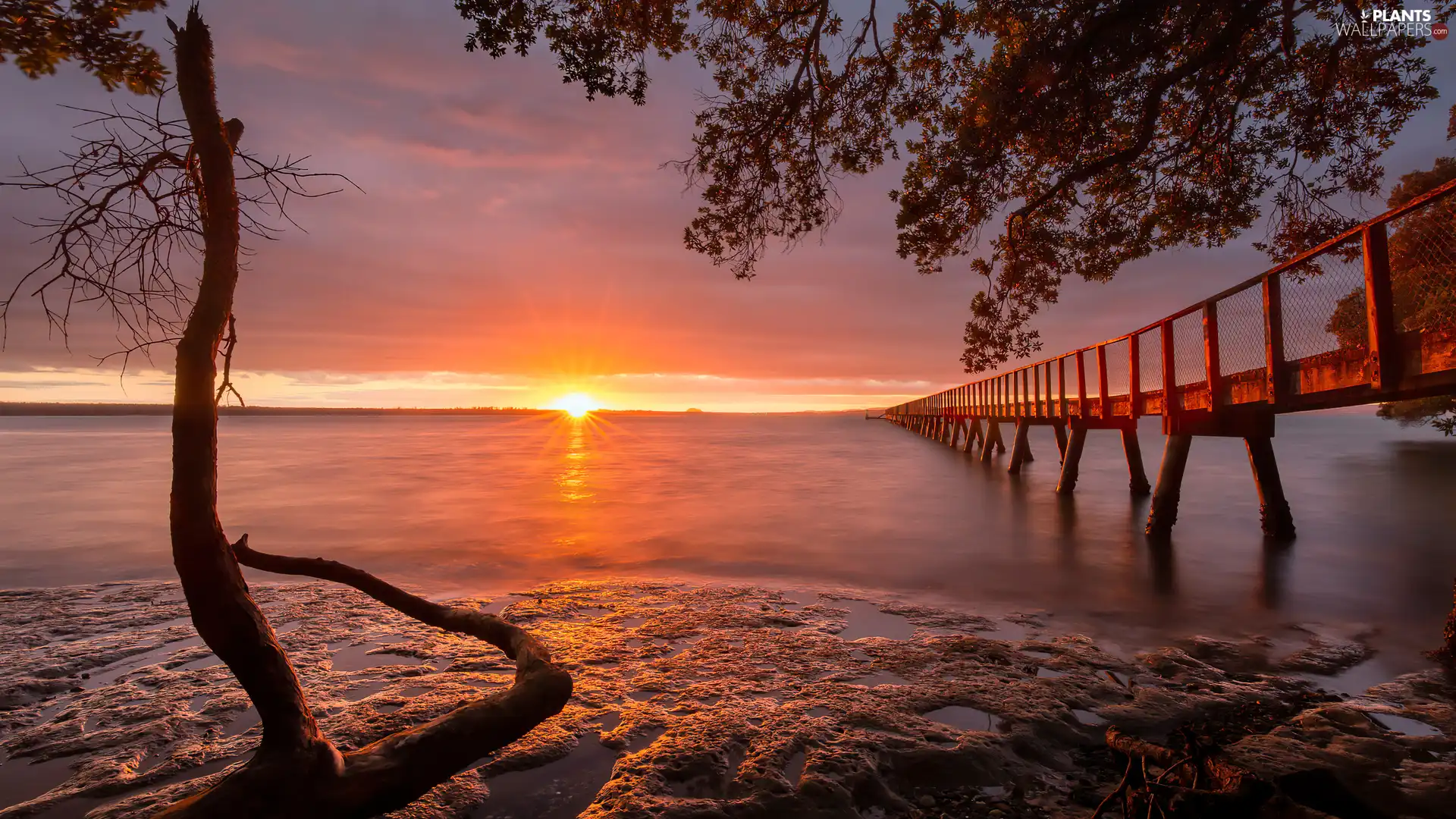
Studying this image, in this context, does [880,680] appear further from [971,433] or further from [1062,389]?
[971,433]

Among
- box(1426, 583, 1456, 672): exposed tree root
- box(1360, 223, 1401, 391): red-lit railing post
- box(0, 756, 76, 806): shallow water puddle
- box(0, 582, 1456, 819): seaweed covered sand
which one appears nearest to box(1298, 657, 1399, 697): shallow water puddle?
box(0, 582, 1456, 819): seaweed covered sand

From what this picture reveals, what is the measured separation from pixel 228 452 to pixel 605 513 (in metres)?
39.1

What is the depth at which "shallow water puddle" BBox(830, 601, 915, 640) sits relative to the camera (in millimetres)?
6094

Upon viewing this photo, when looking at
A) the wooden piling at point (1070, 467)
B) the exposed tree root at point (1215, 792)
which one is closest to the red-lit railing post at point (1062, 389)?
the wooden piling at point (1070, 467)

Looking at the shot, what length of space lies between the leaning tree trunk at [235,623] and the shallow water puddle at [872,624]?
4.25m

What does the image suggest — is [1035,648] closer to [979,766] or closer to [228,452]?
[979,766]

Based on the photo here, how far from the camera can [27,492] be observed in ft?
68.4

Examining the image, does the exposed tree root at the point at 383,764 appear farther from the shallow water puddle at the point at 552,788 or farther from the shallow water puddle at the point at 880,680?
the shallow water puddle at the point at 880,680

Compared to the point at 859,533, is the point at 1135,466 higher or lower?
higher

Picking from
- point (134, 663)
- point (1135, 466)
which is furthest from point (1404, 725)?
point (1135, 466)

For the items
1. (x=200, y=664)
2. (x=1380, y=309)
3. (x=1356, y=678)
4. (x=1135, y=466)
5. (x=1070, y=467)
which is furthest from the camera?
(x=1070, y=467)

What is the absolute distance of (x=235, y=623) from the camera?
2334 millimetres

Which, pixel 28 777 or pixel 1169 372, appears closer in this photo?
pixel 28 777

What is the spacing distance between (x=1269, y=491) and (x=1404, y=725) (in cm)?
818
